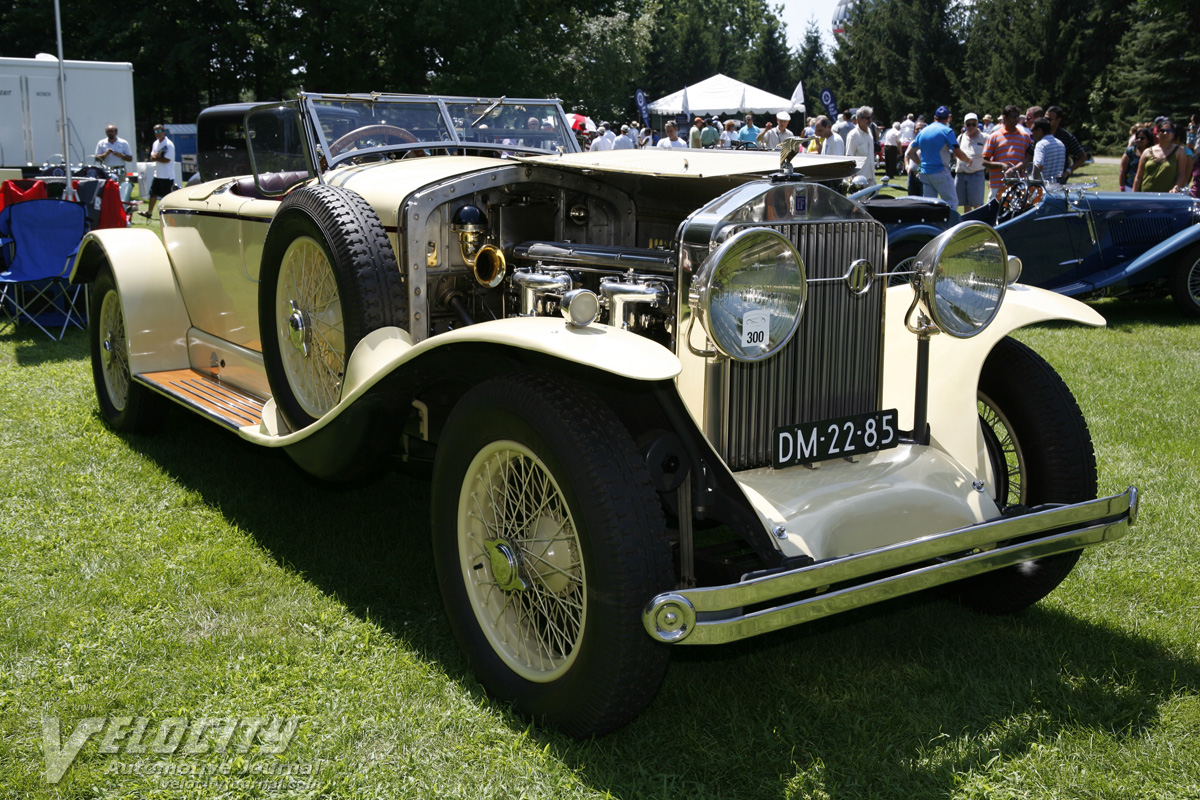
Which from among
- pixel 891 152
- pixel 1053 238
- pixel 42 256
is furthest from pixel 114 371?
pixel 891 152

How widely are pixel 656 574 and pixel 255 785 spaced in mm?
1108

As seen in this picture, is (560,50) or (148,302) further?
(560,50)

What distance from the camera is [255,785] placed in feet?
Result: 7.56

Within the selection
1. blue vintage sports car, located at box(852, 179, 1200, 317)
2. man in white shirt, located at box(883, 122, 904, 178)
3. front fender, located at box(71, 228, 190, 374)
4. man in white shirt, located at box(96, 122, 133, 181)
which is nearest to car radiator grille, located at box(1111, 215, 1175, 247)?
blue vintage sports car, located at box(852, 179, 1200, 317)

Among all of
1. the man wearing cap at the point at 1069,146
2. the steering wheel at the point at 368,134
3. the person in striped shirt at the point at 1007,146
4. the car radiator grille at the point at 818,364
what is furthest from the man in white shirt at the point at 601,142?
the car radiator grille at the point at 818,364

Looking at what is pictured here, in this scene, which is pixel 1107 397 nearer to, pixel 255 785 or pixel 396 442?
pixel 396 442

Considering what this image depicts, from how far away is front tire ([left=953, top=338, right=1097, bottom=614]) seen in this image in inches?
116

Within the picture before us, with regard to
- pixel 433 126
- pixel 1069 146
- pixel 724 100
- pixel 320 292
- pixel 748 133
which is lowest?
pixel 320 292

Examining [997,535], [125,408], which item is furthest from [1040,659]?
[125,408]

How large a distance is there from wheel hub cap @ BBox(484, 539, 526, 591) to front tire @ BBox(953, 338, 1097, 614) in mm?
1459

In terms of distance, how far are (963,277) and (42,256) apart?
24.4ft

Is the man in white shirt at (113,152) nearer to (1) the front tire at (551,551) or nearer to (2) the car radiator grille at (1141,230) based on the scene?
(2) the car radiator grille at (1141,230)

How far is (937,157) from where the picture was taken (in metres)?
11.4

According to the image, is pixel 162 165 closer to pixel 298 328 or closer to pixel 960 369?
pixel 298 328
